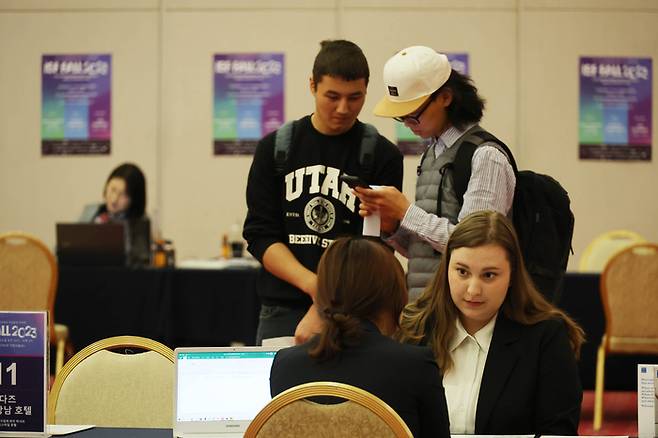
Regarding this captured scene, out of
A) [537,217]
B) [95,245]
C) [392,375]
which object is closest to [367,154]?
[537,217]

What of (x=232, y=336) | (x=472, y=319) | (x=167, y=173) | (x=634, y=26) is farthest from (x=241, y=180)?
(x=472, y=319)

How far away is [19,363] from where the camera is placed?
2.30m

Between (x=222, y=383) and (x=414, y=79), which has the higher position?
(x=414, y=79)

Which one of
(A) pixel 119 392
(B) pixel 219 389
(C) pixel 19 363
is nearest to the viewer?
(C) pixel 19 363

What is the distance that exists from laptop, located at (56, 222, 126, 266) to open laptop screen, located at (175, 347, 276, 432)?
346 cm

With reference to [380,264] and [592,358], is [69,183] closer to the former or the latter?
[592,358]

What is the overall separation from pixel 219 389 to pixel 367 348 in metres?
0.54

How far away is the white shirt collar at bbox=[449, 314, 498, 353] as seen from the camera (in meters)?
2.56

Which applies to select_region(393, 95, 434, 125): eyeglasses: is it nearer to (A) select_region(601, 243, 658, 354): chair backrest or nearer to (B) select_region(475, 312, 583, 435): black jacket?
(B) select_region(475, 312, 583, 435): black jacket

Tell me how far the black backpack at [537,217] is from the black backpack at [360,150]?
1.07ft

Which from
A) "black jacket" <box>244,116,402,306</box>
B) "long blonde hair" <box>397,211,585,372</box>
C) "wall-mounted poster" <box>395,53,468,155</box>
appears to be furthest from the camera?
"wall-mounted poster" <box>395,53,468,155</box>

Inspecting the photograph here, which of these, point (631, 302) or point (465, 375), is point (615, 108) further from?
point (465, 375)

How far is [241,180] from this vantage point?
8.16m

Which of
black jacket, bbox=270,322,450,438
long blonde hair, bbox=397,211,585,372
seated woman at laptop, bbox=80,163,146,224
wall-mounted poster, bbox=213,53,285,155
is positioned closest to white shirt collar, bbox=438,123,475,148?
long blonde hair, bbox=397,211,585,372
